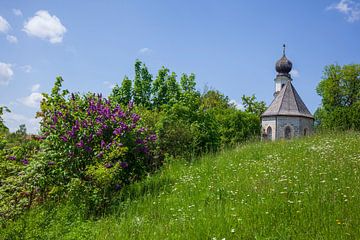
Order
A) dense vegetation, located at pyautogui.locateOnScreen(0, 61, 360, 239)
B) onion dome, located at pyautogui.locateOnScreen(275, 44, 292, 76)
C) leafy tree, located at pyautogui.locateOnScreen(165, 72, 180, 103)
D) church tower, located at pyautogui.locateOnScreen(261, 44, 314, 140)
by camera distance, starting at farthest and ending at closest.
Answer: onion dome, located at pyautogui.locateOnScreen(275, 44, 292, 76) → church tower, located at pyautogui.locateOnScreen(261, 44, 314, 140) → leafy tree, located at pyautogui.locateOnScreen(165, 72, 180, 103) → dense vegetation, located at pyautogui.locateOnScreen(0, 61, 360, 239)

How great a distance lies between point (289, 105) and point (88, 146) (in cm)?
2964

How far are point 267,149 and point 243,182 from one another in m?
4.32

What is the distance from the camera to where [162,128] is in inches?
467

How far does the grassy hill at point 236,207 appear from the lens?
4.92m

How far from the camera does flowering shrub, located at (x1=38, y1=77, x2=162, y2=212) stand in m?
7.54

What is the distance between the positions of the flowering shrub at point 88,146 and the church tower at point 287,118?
85.0ft

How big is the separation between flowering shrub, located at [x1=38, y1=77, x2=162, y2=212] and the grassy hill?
1.75 ft

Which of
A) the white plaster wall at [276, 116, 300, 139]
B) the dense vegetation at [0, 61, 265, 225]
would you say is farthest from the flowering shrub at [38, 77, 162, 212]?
the white plaster wall at [276, 116, 300, 139]

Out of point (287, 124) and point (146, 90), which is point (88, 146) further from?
point (287, 124)

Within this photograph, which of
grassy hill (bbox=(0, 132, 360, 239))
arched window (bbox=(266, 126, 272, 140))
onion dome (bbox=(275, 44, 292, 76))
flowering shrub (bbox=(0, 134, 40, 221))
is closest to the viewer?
grassy hill (bbox=(0, 132, 360, 239))

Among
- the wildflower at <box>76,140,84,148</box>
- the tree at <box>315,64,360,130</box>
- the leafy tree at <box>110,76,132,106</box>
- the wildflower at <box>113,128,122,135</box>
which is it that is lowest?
the wildflower at <box>76,140,84,148</box>

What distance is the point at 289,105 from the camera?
34562 millimetres

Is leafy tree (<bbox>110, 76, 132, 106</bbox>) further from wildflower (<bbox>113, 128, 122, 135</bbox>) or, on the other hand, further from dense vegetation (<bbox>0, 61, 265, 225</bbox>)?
wildflower (<bbox>113, 128, 122, 135</bbox>)

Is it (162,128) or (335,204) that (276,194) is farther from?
(162,128)
